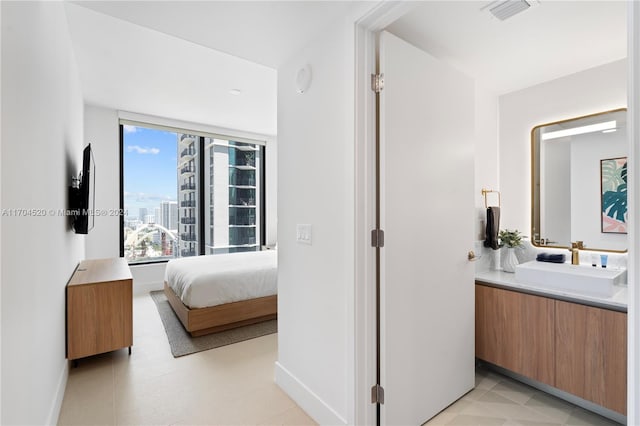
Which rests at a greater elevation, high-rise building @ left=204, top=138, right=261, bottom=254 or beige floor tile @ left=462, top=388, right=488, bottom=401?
high-rise building @ left=204, top=138, right=261, bottom=254

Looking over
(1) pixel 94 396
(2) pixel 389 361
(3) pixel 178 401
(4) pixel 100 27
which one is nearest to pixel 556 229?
(2) pixel 389 361

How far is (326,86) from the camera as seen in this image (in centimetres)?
183

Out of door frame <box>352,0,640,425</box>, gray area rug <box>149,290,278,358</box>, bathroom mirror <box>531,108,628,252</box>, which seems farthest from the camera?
gray area rug <box>149,290,278,358</box>

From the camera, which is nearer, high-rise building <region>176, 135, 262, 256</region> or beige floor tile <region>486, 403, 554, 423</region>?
beige floor tile <region>486, 403, 554, 423</region>

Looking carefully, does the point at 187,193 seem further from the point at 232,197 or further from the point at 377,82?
the point at 377,82

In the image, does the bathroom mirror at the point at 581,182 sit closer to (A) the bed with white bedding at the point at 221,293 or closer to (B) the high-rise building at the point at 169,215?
(A) the bed with white bedding at the point at 221,293

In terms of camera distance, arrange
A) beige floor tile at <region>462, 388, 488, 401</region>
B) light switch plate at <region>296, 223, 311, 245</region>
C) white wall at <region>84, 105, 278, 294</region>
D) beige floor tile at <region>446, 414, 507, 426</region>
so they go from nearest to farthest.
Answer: beige floor tile at <region>446, 414, 507, 426</region>, light switch plate at <region>296, 223, 311, 245</region>, beige floor tile at <region>462, 388, 488, 401</region>, white wall at <region>84, 105, 278, 294</region>

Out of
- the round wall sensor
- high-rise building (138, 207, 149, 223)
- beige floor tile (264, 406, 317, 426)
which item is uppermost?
the round wall sensor

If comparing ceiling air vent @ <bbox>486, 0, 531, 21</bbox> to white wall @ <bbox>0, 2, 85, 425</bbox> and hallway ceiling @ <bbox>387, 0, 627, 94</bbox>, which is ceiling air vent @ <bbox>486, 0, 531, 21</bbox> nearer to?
hallway ceiling @ <bbox>387, 0, 627, 94</bbox>

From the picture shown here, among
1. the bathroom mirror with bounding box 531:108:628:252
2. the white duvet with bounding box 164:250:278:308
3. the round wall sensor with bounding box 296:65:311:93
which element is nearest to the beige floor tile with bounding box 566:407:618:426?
the bathroom mirror with bounding box 531:108:628:252

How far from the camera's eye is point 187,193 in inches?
213

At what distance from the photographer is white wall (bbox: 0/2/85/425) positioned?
1.11 meters

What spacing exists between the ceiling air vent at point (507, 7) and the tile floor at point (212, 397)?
237 centimetres

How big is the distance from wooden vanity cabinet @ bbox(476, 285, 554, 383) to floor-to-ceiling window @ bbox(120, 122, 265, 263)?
4511mm
